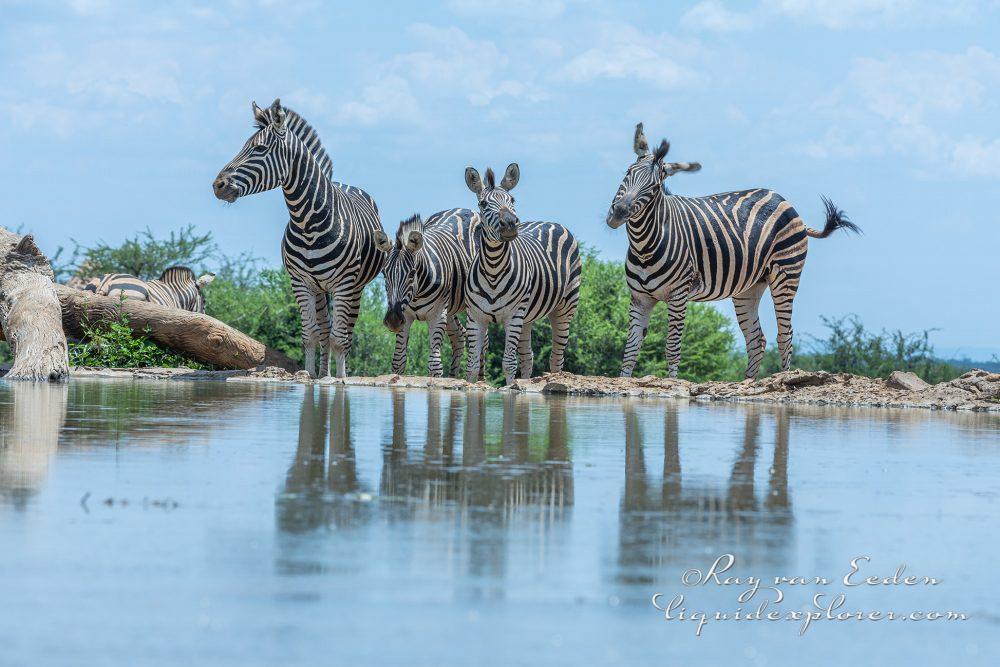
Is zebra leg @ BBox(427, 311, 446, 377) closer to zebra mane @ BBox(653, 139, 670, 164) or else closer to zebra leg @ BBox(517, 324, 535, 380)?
zebra leg @ BBox(517, 324, 535, 380)

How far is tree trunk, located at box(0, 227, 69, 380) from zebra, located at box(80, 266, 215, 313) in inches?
71.9

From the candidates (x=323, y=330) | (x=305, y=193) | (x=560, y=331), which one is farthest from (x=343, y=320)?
(x=560, y=331)

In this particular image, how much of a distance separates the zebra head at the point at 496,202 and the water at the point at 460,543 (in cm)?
818

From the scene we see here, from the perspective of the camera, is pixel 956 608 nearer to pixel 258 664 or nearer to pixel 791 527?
pixel 791 527

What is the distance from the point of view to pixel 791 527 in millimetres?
5223

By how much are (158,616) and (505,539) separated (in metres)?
1.54

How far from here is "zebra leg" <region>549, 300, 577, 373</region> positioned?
19797 mm

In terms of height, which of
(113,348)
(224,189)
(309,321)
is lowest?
(113,348)

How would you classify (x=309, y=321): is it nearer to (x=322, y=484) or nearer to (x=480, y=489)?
(x=322, y=484)

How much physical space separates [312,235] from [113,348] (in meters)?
3.12

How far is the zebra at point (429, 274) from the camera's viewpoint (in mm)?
17062

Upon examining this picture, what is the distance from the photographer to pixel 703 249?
18250 millimetres

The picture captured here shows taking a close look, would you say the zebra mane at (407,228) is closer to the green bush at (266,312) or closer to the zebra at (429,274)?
the zebra at (429,274)

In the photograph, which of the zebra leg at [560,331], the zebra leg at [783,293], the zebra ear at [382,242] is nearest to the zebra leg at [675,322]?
the zebra leg at [783,293]
